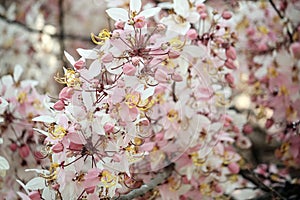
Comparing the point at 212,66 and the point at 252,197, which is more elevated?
the point at 212,66

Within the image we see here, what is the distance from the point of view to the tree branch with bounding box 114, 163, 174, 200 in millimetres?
747

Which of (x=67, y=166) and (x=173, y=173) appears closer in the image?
(x=67, y=166)

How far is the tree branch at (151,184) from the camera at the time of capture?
0.75m

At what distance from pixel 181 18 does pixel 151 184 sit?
Result: 25 cm

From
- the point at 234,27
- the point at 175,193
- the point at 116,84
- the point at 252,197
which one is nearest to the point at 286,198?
the point at 252,197

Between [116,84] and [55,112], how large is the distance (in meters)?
0.09

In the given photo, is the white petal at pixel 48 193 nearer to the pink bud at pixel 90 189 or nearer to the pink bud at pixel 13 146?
the pink bud at pixel 90 189

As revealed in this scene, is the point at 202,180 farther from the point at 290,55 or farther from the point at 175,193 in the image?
the point at 290,55

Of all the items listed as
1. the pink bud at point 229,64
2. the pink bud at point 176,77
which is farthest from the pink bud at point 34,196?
the pink bud at point 229,64

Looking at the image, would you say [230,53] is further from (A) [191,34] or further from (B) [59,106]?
(B) [59,106]

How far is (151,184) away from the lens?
0.82m

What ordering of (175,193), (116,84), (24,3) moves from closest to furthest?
(116,84) → (175,193) → (24,3)

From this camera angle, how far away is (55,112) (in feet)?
2.39

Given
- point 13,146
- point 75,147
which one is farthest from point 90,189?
point 13,146
